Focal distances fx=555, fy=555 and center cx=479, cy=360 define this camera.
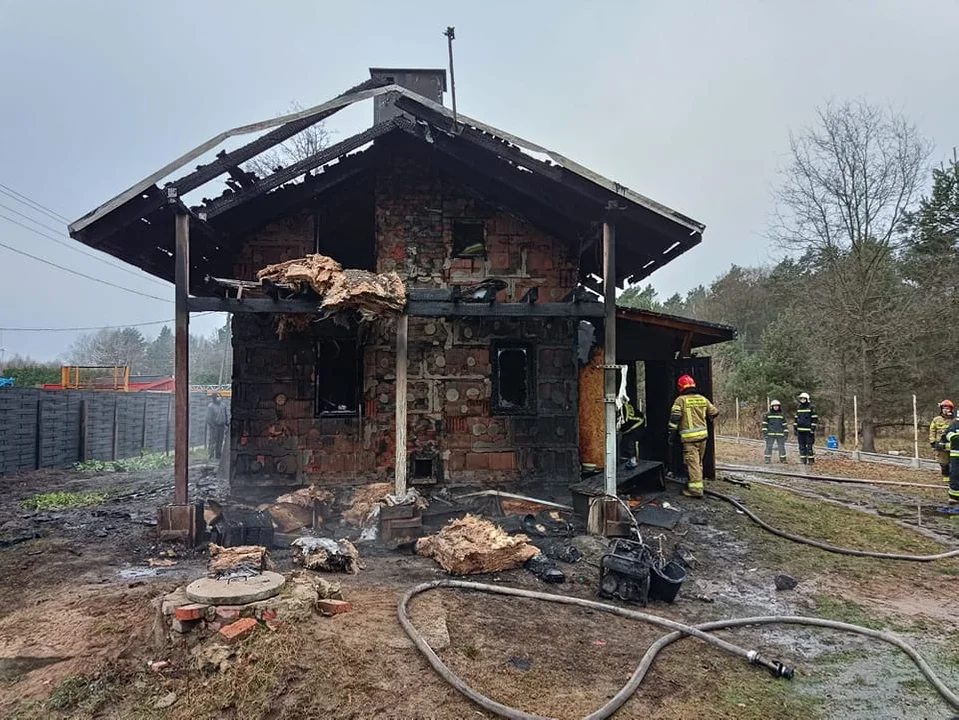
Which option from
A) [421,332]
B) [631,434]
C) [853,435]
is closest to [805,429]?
[631,434]

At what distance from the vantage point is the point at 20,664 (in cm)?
416

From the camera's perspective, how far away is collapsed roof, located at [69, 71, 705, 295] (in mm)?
7316

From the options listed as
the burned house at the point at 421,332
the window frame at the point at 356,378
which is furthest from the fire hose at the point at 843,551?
the window frame at the point at 356,378

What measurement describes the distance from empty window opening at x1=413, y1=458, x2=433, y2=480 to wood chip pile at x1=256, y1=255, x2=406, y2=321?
296cm

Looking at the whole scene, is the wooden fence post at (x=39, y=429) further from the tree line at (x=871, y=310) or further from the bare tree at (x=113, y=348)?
the bare tree at (x=113, y=348)

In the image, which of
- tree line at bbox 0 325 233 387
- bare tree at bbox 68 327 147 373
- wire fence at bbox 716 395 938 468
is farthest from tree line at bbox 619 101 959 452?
bare tree at bbox 68 327 147 373

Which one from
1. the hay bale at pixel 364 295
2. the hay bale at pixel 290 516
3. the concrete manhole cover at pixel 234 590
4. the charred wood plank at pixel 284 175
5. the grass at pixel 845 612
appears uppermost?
the charred wood plank at pixel 284 175

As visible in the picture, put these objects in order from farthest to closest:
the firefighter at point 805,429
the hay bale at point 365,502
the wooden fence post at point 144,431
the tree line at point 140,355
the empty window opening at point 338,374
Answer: the tree line at point 140,355, the wooden fence post at point 144,431, the firefighter at point 805,429, the empty window opening at point 338,374, the hay bale at point 365,502

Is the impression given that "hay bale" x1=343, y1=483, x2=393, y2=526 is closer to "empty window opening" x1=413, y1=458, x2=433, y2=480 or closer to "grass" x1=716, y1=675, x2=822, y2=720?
"empty window opening" x1=413, y1=458, x2=433, y2=480

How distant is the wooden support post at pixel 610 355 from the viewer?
25.3 feet

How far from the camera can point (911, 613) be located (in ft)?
18.1

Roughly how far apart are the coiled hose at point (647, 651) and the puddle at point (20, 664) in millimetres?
2627

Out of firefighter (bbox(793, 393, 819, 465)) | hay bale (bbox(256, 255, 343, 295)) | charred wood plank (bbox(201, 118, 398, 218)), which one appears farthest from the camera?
firefighter (bbox(793, 393, 819, 465))

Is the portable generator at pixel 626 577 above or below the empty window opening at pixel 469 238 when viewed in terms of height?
below
